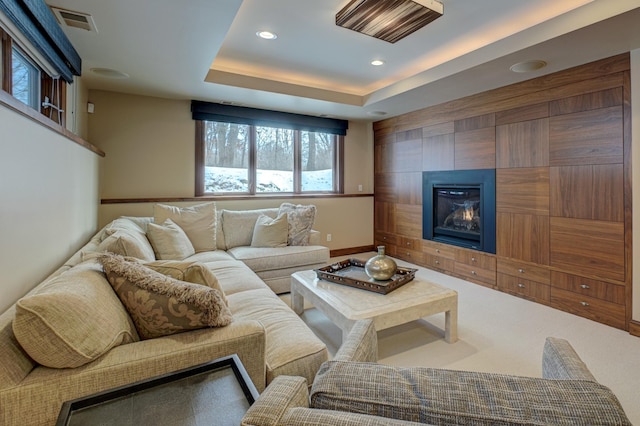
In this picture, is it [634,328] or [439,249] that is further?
[439,249]

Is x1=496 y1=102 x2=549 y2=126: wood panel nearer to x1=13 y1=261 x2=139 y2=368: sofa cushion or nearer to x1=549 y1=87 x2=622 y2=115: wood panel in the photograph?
x1=549 y1=87 x2=622 y2=115: wood panel

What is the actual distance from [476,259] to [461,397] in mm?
3582

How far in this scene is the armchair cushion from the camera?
0.56 meters

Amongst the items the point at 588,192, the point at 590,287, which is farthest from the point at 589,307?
the point at 588,192

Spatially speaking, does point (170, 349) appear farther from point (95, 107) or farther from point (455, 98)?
point (455, 98)

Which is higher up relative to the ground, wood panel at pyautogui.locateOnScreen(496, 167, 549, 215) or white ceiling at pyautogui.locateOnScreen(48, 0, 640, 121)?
white ceiling at pyautogui.locateOnScreen(48, 0, 640, 121)

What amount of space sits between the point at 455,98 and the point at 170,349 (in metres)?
4.03

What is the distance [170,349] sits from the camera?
3.67 feet

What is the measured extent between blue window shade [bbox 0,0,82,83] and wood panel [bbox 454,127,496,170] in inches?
155

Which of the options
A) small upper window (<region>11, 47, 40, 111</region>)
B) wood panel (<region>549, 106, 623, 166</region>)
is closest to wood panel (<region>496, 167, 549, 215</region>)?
wood panel (<region>549, 106, 623, 166</region>)

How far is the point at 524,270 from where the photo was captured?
10.9 feet

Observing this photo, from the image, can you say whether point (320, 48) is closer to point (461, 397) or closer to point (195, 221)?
point (195, 221)

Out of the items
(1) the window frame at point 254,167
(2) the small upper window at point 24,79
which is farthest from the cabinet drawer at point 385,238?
(2) the small upper window at point 24,79

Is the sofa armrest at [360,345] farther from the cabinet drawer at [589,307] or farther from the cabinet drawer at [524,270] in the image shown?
the cabinet drawer at [524,270]
